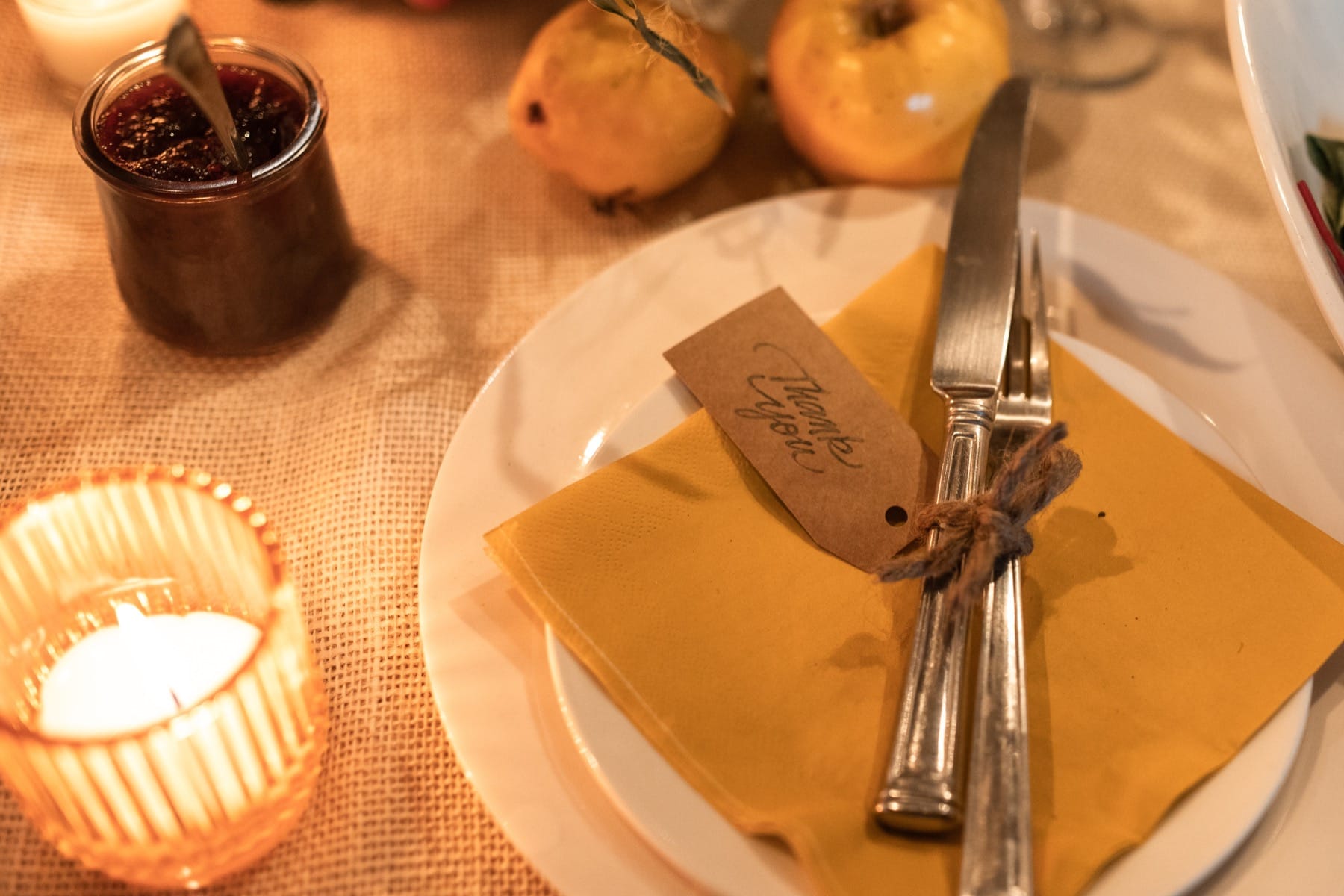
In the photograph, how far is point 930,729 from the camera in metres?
0.48

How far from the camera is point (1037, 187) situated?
2.89ft

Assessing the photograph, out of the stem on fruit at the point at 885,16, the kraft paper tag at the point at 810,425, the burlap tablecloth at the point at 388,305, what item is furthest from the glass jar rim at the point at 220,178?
the stem on fruit at the point at 885,16

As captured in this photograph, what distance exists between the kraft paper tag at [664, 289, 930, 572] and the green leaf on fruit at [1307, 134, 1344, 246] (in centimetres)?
32

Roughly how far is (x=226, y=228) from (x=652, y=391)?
A: 0.27 meters

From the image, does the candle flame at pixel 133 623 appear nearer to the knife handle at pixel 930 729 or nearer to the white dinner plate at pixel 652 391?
the white dinner plate at pixel 652 391

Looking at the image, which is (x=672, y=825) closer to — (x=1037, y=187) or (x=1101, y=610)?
(x=1101, y=610)

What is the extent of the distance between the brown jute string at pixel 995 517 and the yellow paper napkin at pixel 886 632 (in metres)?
0.04

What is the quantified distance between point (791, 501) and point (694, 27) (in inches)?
14.9

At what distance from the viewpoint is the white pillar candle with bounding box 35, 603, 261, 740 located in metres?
0.50

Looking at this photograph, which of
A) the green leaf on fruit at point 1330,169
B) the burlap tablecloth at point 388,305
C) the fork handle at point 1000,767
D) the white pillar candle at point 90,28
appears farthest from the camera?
the white pillar candle at point 90,28

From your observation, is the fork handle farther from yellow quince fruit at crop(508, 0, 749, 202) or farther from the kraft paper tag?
yellow quince fruit at crop(508, 0, 749, 202)

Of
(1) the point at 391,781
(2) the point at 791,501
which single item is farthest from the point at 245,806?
(2) the point at 791,501

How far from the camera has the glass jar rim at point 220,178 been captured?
2.00 ft

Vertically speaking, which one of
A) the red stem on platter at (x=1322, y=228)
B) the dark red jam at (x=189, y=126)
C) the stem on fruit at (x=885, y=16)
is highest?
the stem on fruit at (x=885, y=16)
